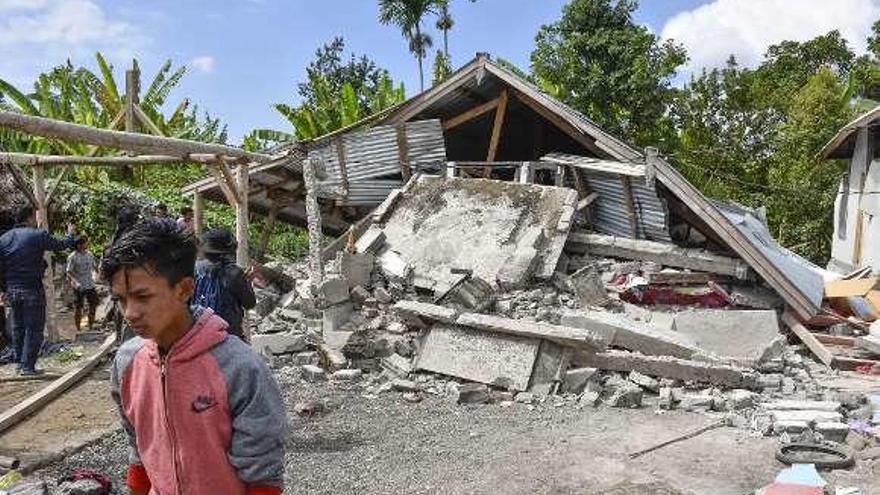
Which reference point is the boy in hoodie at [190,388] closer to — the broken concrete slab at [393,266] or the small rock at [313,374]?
the small rock at [313,374]

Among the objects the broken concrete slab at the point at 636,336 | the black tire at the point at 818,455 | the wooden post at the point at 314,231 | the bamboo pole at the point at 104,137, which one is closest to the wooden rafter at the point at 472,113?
the wooden post at the point at 314,231

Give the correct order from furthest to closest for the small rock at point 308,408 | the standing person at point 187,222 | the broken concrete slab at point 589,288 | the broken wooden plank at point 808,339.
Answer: the broken concrete slab at point 589,288 → the broken wooden plank at point 808,339 → the small rock at point 308,408 → the standing person at point 187,222

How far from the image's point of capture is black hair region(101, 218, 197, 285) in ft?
6.55

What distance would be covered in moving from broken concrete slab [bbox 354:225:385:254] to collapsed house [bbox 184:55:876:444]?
0.04 metres

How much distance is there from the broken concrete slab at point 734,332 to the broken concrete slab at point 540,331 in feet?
6.30

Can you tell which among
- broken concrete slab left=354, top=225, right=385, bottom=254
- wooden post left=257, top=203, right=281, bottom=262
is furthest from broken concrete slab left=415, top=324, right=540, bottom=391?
wooden post left=257, top=203, right=281, bottom=262

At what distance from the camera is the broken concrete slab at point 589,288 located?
33.3 ft

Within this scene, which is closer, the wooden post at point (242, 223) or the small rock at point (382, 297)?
the wooden post at point (242, 223)

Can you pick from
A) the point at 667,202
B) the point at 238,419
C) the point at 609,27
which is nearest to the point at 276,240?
the point at 609,27

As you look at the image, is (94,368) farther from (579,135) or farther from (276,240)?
(276,240)

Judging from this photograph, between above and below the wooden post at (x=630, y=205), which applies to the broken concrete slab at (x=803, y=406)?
below

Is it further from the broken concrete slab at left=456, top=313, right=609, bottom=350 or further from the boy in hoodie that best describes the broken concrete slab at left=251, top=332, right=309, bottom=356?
the boy in hoodie

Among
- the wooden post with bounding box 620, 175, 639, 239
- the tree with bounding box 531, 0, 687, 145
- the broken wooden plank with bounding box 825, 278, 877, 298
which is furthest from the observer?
the tree with bounding box 531, 0, 687, 145

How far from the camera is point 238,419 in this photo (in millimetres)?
1963
